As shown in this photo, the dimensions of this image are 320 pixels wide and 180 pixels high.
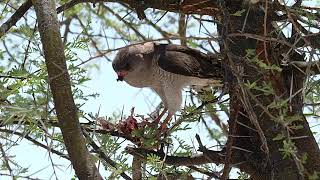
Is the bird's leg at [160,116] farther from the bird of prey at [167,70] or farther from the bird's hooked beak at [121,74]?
the bird's hooked beak at [121,74]

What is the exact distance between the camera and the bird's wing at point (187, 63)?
3008mm

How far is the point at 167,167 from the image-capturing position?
8.38 feet

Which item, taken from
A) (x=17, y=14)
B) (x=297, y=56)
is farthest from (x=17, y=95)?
(x=297, y=56)

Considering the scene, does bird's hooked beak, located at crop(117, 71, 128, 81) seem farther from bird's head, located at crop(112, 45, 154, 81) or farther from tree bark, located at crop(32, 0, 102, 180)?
tree bark, located at crop(32, 0, 102, 180)

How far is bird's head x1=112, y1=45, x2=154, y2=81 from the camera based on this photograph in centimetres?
327

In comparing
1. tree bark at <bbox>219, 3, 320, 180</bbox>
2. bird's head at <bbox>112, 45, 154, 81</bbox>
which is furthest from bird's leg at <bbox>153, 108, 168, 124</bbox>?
tree bark at <bbox>219, 3, 320, 180</bbox>

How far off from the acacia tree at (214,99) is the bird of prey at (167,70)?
0.25 metres

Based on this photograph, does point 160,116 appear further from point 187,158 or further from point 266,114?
point 266,114

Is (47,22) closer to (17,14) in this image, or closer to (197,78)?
(17,14)

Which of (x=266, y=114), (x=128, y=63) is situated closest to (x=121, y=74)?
(x=128, y=63)

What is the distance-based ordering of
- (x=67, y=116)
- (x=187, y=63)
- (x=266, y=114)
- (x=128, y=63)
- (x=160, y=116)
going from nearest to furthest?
(x=67, y=116) → (x=266, y=114) → (x=160, y=116) → (x=187, y=63) → (x=128, y=63)

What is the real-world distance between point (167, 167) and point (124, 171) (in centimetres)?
22

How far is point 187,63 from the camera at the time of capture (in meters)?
3.05

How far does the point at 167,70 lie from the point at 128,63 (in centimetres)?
26
